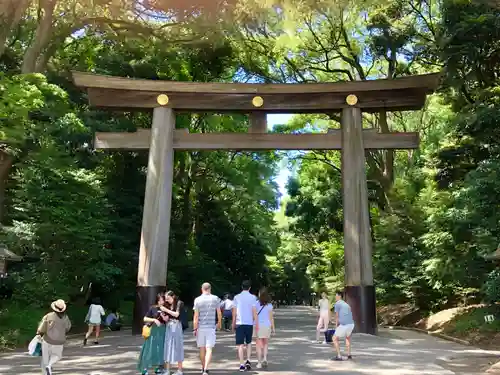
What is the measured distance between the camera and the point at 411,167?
91.2 feet

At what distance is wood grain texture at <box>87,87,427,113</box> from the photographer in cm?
1542

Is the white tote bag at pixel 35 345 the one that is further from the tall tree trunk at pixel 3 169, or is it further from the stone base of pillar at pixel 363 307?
the tall tree trunk at pixel 3 169

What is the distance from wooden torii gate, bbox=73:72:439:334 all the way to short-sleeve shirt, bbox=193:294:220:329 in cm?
659

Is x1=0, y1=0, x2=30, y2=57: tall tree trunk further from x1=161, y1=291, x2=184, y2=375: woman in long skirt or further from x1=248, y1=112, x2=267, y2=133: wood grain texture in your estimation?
x1=161, y1=291, x2=184, y2=375: woman in long skirt

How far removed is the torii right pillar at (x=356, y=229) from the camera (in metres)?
14.2

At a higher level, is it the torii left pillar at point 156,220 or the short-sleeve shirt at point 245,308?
the torii left pillar at point 156,220

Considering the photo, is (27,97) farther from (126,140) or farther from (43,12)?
(43,12)

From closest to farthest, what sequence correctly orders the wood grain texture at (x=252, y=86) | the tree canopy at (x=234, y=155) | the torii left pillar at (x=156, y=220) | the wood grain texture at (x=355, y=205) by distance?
the torii left pillar at (x=156, y=220), the wood grain texture at (x=355, y=205), the wood grain texture at (x=252, y=86), the tree canopy at (x=234, y=155)

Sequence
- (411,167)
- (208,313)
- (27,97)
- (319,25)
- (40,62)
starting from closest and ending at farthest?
(208,313)
(27,97)
(40,62)
(319,25)
(411,167)

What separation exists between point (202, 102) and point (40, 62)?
26.1 feet

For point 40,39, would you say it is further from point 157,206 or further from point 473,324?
point 473,324

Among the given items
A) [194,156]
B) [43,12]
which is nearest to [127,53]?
[43,12]

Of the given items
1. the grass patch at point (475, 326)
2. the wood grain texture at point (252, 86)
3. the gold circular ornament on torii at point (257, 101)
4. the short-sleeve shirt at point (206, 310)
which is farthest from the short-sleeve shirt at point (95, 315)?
the grass patch at point (475, 326)

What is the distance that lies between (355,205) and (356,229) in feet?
2.39
